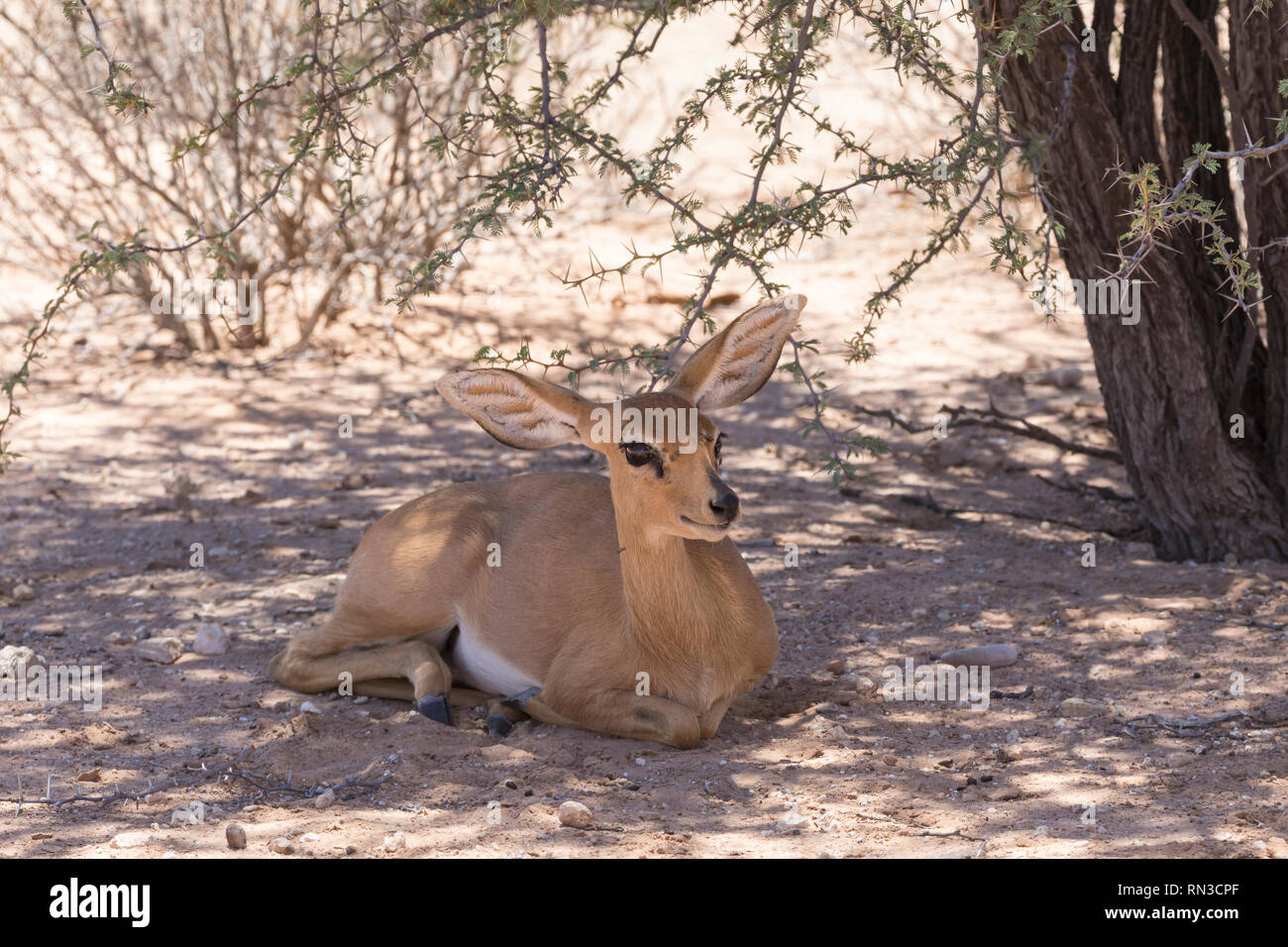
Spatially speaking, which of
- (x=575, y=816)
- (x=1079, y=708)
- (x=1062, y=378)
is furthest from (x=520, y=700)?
(x=1062, y=378)

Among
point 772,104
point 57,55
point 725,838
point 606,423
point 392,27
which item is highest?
point 57,55

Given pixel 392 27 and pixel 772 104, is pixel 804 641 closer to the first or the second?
pixel 772 104

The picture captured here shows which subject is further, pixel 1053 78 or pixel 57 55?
pixel 57 55

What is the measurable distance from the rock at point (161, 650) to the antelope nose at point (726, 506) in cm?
271

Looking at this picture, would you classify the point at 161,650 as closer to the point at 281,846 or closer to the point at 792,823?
the point at 281,846

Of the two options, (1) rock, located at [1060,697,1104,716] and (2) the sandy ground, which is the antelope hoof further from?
(1) rock, located at [1060,697,1104,716]

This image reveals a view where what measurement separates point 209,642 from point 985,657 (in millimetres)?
3226

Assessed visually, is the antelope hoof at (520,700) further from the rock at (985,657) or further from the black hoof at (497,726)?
the rock at (985,657)

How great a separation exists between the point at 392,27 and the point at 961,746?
3.39 meters

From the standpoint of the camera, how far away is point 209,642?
250 inches

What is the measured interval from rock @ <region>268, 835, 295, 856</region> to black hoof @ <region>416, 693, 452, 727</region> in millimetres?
1251

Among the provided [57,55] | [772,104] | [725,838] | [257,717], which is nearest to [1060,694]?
[725,838]

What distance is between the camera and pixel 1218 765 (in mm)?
4719

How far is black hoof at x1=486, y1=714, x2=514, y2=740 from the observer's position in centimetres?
533
